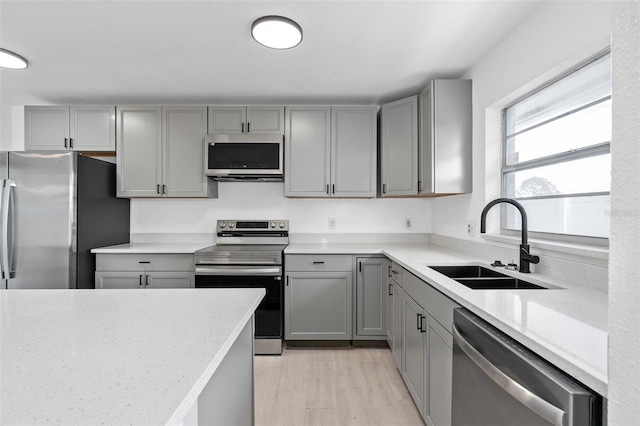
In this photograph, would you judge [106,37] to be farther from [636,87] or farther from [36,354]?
[636,87]

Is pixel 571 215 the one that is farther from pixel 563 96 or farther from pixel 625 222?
pixel 625 222

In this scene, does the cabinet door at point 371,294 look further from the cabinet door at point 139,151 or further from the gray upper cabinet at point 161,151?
the cabinet door at point 139,151

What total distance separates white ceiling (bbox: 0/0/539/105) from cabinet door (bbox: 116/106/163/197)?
182 mm

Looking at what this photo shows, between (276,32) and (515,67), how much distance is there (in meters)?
1.49

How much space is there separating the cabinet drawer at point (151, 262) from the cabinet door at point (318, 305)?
0.94 meters

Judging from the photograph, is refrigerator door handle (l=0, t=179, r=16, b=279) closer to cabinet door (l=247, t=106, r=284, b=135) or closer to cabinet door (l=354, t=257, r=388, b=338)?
cabinet door (l=247, t=106, r=284, b=135)

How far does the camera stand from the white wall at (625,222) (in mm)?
424

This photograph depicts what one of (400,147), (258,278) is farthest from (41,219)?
(400,147)

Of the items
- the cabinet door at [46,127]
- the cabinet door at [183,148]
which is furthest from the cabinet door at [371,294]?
the cabinet door at [46,127]

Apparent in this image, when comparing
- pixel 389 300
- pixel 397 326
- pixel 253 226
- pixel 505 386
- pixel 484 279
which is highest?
pixel 253 226

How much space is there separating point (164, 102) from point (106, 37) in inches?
43.1

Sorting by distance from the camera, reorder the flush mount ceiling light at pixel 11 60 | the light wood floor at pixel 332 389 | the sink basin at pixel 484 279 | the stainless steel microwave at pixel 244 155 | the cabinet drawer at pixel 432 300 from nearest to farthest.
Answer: the cabinet drawer at pixel 432 300, the sink basin at pixel 484 279, the light wood floor at pixel 332 389, the flush mount ceiling light at pixel 11 60, the stainless steel microwave at pixel 244 155

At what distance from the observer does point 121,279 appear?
8.61 ft

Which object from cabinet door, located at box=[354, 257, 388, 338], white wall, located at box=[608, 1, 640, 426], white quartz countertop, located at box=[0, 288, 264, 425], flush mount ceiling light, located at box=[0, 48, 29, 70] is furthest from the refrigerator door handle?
white wall, located at box=[608, 1, 640, 426]
